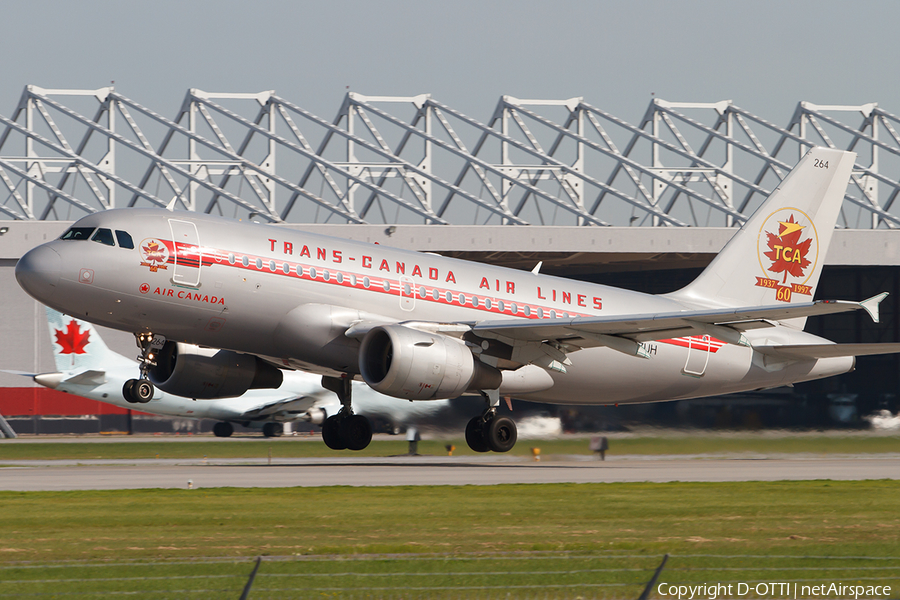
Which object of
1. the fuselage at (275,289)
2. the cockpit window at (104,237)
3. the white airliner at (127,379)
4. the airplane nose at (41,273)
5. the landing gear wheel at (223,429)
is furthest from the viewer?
the landing gear wheel at (223,429)

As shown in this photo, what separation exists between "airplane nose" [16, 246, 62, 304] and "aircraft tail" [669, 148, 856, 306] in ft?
60.8

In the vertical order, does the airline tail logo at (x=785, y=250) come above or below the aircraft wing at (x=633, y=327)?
above

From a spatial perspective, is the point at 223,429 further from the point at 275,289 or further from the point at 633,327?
the point at 633,327

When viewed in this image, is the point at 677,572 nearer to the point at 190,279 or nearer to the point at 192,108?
the point at 190,279

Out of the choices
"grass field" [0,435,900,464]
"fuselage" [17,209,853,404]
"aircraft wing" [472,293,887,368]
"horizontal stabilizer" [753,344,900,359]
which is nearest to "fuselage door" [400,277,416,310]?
"fuselage" [17,209,853,404]

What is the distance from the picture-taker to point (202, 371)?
29.0 m

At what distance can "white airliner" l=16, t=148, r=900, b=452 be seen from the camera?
24641 mm

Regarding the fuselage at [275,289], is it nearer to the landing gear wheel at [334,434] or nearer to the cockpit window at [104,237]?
the cockpit window at [104,237]

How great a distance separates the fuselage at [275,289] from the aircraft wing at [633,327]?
1221 mm

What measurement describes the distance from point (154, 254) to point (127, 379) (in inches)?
1123

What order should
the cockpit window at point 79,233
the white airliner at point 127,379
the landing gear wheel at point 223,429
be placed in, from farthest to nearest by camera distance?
the landing gear wheel at point 223,429
the white airliner at point 127,379
the cockpit window at point 79,233

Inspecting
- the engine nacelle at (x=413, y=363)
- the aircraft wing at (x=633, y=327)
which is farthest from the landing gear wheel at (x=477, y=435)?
the engine nacelle at (x=413, y=363)

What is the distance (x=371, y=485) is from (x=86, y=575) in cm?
1332

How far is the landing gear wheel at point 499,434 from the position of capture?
28.5 m
